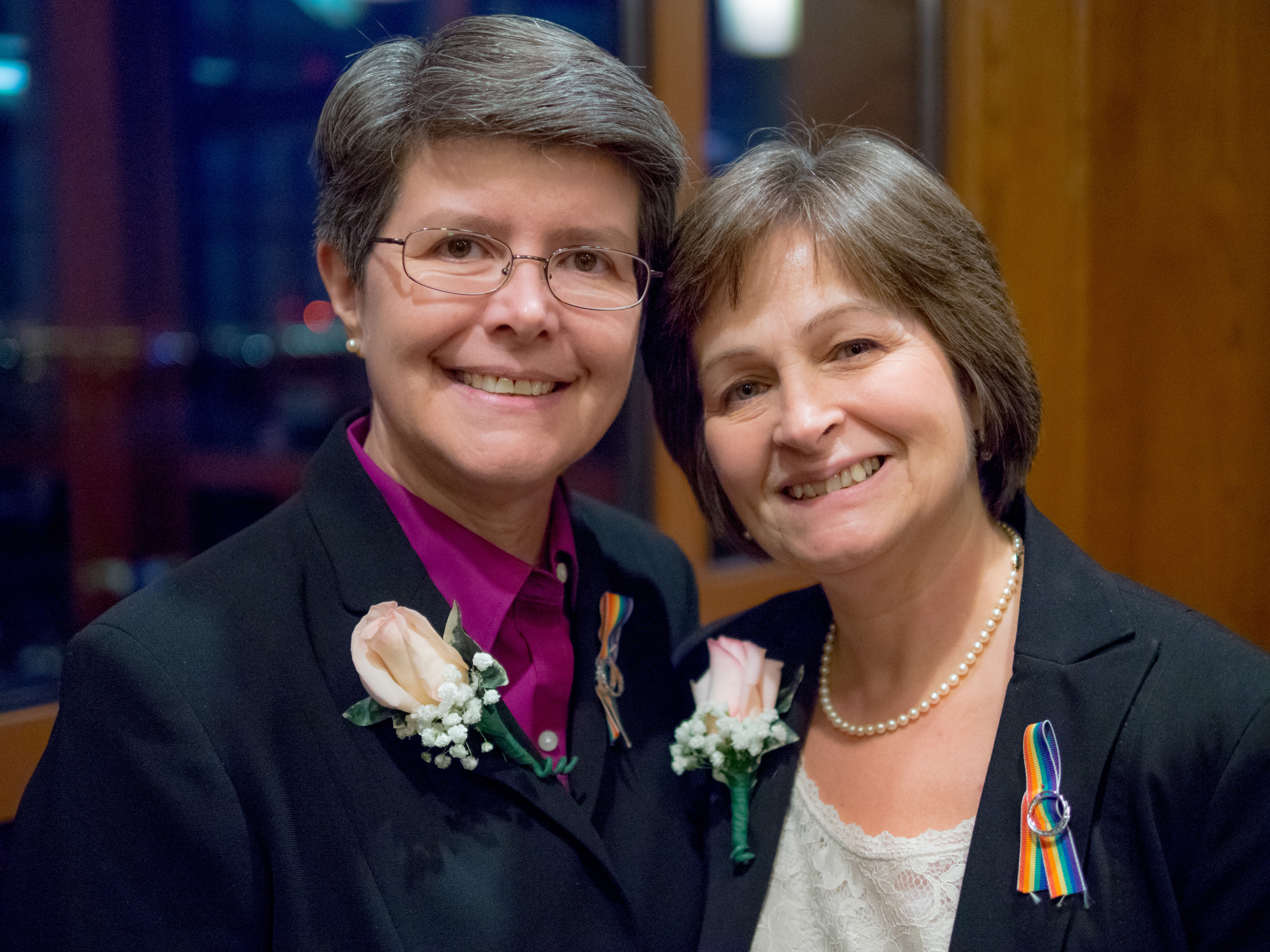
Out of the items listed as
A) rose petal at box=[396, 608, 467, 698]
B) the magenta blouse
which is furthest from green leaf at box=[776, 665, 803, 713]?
rose petal at box=[396, 608, 467, 698]

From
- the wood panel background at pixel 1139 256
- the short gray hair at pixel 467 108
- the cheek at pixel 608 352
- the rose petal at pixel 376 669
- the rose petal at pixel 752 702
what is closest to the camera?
the rose petal at pixel 376 669

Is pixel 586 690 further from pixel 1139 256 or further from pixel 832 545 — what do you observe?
pixel 1139 256

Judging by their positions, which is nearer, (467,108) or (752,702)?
(467,108)

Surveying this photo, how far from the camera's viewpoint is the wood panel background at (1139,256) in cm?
349

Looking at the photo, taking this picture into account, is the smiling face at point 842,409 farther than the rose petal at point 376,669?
Yes

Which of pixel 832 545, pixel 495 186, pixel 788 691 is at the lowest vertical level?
pixel 788 691

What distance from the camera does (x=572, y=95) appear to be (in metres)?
1.46

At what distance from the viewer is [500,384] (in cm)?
150

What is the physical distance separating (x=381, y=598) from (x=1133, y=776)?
1.01 meters

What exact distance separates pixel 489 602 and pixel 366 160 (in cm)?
66

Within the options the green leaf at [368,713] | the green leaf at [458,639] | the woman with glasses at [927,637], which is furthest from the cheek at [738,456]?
the green leaf at [368,713]

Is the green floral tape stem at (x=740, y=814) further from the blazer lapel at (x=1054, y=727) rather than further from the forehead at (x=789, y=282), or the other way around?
the forehead at (x=789, y=282)

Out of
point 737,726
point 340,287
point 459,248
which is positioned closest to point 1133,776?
point 737,726

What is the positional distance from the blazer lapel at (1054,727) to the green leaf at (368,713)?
0.79m
